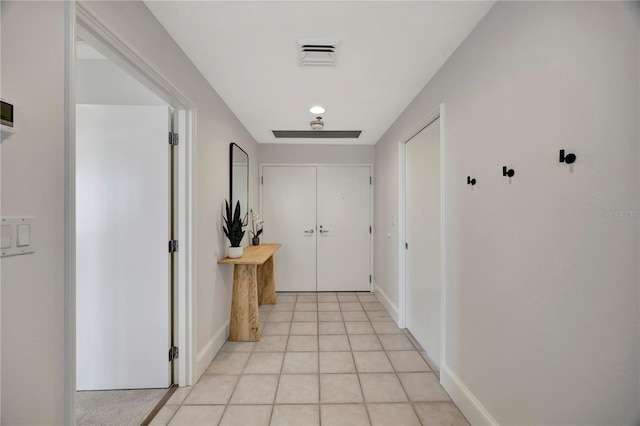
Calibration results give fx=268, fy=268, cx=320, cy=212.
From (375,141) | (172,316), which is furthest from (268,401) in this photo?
(375,141)

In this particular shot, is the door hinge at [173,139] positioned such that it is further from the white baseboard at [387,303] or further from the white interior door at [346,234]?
the white baseboard at [387,303]

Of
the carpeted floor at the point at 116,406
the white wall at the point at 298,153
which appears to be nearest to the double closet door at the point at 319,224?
the white wall at the point at 298,153

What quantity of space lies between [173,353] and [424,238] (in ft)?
7.22

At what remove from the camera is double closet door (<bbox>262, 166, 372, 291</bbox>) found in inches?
166

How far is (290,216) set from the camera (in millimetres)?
4230

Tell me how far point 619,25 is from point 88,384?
3.23 metres

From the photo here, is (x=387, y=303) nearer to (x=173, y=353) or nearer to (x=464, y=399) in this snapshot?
(x=464, y=399)

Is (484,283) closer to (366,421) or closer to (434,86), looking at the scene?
(366,421)

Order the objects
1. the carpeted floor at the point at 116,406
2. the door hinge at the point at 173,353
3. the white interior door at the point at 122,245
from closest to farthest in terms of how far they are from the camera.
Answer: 1. the carpeted floor at the point at 116,406
2. the white interior door at the point at 122,245
3. the door hinge at the point at 173,353

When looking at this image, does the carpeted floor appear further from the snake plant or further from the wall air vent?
the wall air vent

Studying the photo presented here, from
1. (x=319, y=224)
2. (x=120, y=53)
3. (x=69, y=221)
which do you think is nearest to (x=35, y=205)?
(x=69, y=221)

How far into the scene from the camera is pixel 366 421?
1.63m

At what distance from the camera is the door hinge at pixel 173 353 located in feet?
6.26

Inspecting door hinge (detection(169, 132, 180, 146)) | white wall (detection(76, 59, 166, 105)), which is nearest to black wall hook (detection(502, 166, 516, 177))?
door hinge (detection(169, 132, 180, 146))
